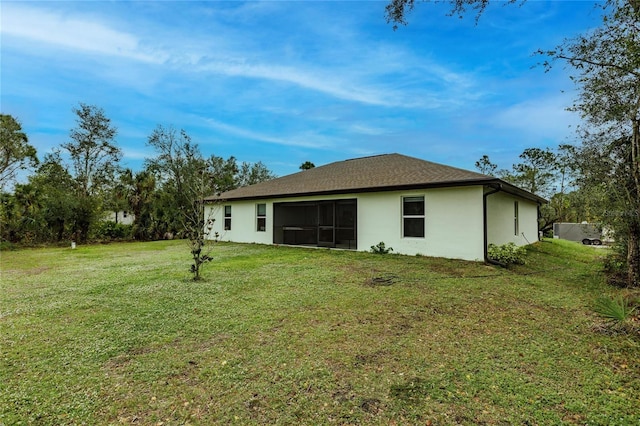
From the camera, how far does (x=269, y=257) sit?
390 inches

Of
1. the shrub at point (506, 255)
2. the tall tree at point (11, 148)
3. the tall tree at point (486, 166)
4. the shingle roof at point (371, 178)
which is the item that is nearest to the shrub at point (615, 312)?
the shrub at point (506, 255)

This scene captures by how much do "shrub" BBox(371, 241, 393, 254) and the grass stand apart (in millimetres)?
3965

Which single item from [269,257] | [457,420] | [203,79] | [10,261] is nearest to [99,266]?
[10,261]

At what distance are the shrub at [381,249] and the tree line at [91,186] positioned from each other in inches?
233

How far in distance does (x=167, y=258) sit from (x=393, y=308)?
8090 millimetres

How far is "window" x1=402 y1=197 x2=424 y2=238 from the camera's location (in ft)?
A: 32.1

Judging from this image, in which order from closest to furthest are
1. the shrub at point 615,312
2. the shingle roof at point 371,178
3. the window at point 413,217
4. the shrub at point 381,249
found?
the shrub at point 615,312 → the shingle roof at point 371,178 → the window at point 413,217 → the shrub at point 381,249

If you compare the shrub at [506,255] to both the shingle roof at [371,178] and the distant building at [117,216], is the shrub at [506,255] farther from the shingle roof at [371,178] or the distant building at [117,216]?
the distant building at [117,216]

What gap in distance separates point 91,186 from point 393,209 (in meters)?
22.0

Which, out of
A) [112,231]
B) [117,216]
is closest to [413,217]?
[112,231]

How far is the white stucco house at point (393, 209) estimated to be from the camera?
887 cm

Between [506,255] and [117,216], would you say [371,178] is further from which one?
[117,216]

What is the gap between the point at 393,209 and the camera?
10242 mm

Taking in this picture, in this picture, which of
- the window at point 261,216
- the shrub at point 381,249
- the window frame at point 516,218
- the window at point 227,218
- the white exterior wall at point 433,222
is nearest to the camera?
the white exterior wall at point 433,222
